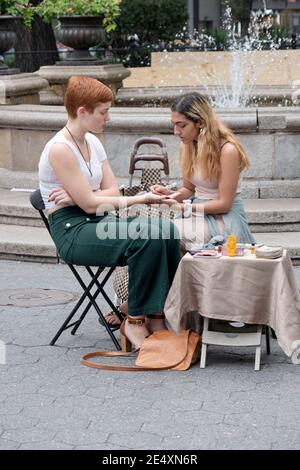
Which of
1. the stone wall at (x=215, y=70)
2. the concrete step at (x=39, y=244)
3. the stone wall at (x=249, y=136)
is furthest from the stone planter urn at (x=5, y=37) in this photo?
the concrete step at (x=39, y=244)

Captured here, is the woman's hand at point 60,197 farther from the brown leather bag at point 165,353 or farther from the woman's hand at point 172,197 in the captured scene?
the brown leather bag at point 165,353

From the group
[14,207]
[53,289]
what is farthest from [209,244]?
[14,207]

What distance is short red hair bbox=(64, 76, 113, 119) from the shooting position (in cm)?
650

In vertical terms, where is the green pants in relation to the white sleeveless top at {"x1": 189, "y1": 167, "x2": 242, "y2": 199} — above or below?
below

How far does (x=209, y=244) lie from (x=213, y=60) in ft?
36.1

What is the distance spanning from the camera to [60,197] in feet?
21.4

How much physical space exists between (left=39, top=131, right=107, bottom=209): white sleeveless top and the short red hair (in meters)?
0.22

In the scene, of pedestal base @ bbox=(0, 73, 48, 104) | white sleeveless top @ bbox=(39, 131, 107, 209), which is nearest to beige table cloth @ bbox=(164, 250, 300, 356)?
white sleeveless top @ bbox=(39, 131, 107, 209)

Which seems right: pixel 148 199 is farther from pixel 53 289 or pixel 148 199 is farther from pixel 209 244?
pixel 53 289

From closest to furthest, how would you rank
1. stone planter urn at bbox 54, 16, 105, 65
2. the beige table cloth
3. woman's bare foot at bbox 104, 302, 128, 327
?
the beige table cloth
woman's bare foot at bbox 104, 302, 128, 327
stone planter urn at bbox 54, 16, 105, 65

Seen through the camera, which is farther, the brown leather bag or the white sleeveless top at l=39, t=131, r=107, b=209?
the white sleeveless top at l=39, t=131, r=107, b=209

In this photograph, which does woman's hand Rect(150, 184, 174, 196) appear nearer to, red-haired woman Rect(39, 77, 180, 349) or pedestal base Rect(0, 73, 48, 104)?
red-haired woman Rect(39, 77, 180, 349)

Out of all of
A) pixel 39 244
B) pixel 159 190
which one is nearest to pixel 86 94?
pixel 159 190

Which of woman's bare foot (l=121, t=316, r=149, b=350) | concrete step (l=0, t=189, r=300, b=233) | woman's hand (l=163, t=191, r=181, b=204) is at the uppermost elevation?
woman's hand (l=163, t=191, r=181, b=204)
